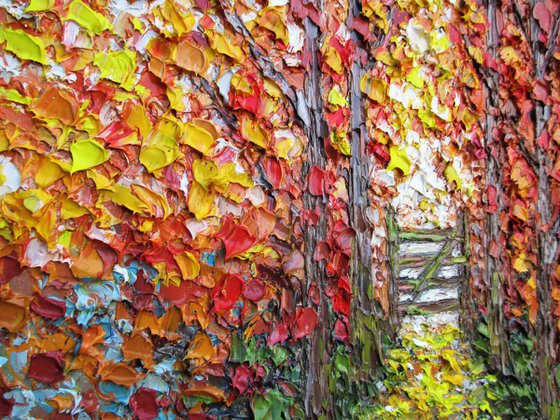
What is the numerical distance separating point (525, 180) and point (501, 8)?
Answer: 50 cm

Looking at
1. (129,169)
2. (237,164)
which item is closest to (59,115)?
(129,169)

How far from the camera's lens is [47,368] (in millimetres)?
955

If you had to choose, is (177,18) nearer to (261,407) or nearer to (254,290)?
(254,290)

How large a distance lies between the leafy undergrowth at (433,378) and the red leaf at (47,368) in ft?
2.42

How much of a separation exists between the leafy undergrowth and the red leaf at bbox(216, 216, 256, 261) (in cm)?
50

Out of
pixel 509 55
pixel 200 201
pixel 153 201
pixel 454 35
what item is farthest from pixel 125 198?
pixel 509 55

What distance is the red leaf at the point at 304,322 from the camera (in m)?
1.15

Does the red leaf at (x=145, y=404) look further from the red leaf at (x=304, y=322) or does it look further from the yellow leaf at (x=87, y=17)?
the yellow leaf at (x=87, y=17)

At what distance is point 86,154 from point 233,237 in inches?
13.9

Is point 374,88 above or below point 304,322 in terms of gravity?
above

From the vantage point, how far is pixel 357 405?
121cm

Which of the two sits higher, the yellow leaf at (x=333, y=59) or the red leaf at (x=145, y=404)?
the yellow leaf at (x=333, y=59)

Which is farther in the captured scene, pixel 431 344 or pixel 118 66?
pixel 431 344

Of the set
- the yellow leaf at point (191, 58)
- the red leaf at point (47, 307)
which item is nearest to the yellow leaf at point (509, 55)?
the yellow leaf at point (191, 58)
